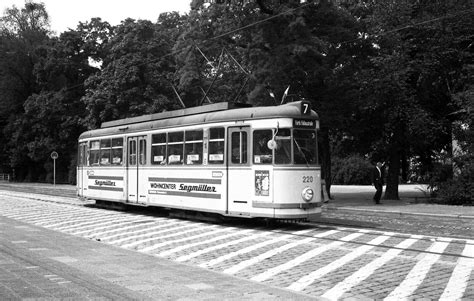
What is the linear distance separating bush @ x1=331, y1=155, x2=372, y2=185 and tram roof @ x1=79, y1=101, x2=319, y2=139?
32.0m

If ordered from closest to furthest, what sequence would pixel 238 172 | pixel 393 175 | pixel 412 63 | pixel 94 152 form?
pixel 238 172 < pixel 94 152 < pixel 412 63 < pixel 393 175

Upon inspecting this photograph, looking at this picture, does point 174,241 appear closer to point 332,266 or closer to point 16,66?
point 332,266

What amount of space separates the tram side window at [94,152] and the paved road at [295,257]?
6.55 m

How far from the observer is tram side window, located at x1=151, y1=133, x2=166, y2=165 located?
17.0 m

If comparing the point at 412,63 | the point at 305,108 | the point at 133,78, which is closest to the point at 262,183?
the point at 305,108

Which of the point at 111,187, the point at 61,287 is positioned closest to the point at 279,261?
the point at 61,287

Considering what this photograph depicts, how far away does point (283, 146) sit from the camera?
1320 cm

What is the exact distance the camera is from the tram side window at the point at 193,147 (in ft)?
50.0

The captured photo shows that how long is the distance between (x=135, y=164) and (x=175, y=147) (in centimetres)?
277

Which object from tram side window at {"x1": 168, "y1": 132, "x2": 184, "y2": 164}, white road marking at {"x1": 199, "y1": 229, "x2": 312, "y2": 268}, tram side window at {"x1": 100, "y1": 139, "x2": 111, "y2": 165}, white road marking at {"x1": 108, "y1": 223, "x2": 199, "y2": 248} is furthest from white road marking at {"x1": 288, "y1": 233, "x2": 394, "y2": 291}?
tram side window at {"x1": 100, "y1": 139, "x2": 111, "y2": 165}

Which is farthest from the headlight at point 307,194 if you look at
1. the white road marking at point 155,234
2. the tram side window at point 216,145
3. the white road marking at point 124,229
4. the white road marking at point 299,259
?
the white road marking at point 124,229

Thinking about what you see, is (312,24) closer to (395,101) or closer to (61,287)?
(395,101)

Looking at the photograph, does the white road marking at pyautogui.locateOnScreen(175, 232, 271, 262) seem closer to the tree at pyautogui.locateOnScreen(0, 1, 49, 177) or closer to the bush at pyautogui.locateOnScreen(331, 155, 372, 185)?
the bush at pyautogui.locateOnScreen(331, 155, 372, 185)

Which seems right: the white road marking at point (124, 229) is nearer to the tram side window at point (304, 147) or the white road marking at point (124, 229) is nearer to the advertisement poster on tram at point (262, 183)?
the advertisement poster on tram at point (262, 183)
